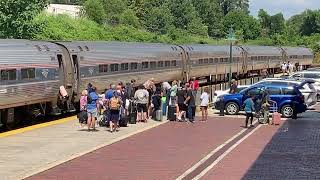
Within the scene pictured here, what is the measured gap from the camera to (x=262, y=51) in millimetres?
70625

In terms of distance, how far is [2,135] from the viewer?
67.6 ft

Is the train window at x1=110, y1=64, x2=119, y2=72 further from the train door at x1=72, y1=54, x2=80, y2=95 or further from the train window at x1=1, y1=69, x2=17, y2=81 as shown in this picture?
the train window at x1=1, y1=69, x2=17, y2=81

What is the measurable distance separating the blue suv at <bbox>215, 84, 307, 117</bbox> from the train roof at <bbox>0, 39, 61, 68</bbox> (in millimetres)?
8374

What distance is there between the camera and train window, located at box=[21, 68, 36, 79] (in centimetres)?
2331

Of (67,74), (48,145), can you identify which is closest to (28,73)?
(67,74)

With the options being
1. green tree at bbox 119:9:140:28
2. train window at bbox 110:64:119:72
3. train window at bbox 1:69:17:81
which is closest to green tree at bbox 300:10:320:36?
green tree at bbox 119:9:140:28

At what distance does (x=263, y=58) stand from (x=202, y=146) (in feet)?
174

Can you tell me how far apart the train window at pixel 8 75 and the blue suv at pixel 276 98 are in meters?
10.2

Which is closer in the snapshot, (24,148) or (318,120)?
(24,148)

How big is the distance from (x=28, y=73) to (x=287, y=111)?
1163 cm

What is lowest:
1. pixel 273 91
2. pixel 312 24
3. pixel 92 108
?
pixel 92 108

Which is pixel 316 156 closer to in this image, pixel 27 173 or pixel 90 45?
pixel 27 173

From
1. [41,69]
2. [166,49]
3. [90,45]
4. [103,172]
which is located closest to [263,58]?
[166,49]

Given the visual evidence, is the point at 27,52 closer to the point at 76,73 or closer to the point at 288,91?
the point at 76,73
